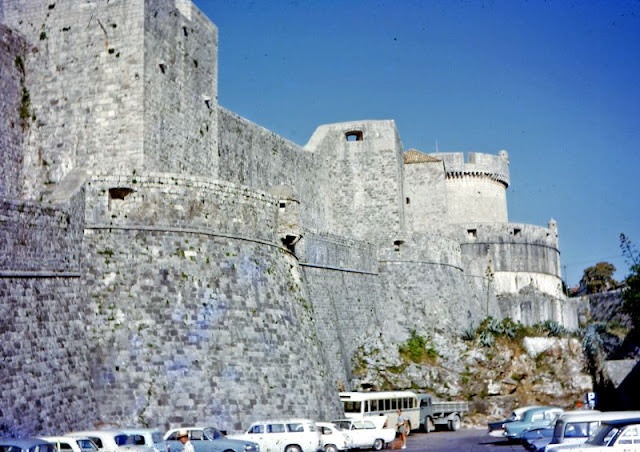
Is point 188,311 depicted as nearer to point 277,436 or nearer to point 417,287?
point 277,436

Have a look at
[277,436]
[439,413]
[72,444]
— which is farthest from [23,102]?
[439,413]

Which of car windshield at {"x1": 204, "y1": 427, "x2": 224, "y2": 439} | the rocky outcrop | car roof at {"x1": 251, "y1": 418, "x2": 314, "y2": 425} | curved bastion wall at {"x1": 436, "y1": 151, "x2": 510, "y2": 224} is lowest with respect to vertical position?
car windshield at {"x1": 204, "y1": 427, "x2": 224, "y2": 439}

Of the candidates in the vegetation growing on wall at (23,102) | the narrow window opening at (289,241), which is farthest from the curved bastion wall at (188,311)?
the vegetation growing on wall at (23,102)

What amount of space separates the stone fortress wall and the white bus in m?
1.59

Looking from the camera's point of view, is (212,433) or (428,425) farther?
(428,425)

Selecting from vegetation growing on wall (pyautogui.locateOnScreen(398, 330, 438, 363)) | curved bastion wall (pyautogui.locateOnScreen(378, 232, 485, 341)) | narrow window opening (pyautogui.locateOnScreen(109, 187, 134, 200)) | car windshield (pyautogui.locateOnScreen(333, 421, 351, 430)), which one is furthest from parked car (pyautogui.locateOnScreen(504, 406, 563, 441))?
narrow window opening (pyautogui.locateOnScreen(109, 187, 134, 200))

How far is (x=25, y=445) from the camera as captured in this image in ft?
46.1

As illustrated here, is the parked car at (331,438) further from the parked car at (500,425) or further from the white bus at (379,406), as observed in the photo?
the parked car at (500,425)

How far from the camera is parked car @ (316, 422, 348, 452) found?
21719mm

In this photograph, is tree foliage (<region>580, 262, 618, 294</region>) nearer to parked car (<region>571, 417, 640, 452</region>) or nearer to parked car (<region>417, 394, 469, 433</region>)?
parked car (<region>417, 394, 469, 433</region>)

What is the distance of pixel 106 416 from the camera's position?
61.8 ft

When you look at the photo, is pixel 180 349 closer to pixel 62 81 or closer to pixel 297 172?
Result: pixel 62 81

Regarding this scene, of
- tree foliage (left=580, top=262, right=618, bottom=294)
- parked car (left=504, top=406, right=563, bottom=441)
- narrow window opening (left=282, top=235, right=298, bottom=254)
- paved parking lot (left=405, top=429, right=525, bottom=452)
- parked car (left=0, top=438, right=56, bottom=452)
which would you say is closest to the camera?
parked car (left=0, top=438, right=56, bottom=452)

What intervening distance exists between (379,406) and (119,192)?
37.0 feet
